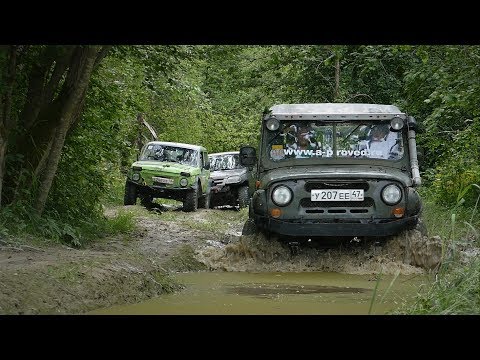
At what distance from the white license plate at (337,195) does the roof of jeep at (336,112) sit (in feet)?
3.84

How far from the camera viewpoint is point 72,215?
11.9 meters

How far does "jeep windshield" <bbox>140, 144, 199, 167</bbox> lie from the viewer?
68.7ft

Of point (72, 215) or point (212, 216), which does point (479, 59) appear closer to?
point (72, 215)

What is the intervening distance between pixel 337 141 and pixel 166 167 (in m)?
A: 10.2

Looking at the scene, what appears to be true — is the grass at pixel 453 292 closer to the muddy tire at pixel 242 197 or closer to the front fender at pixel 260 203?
the front fender at pixel 260 203

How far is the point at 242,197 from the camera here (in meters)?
23.3

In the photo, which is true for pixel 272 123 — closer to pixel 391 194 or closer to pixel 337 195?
pixel 337 195

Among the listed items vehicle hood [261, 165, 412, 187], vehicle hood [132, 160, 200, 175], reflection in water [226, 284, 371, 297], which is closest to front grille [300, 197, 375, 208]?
vehicle hood [261, 165, 412, 187]

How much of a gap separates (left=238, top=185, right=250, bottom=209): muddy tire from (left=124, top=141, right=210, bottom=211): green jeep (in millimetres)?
1774

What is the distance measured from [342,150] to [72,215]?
154 inches

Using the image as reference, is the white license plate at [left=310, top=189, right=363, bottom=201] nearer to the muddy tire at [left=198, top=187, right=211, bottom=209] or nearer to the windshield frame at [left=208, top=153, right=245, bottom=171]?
the muddy tire at [left=198, top=187, right=211, bottom=209]

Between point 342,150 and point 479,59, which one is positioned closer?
point 342,150
